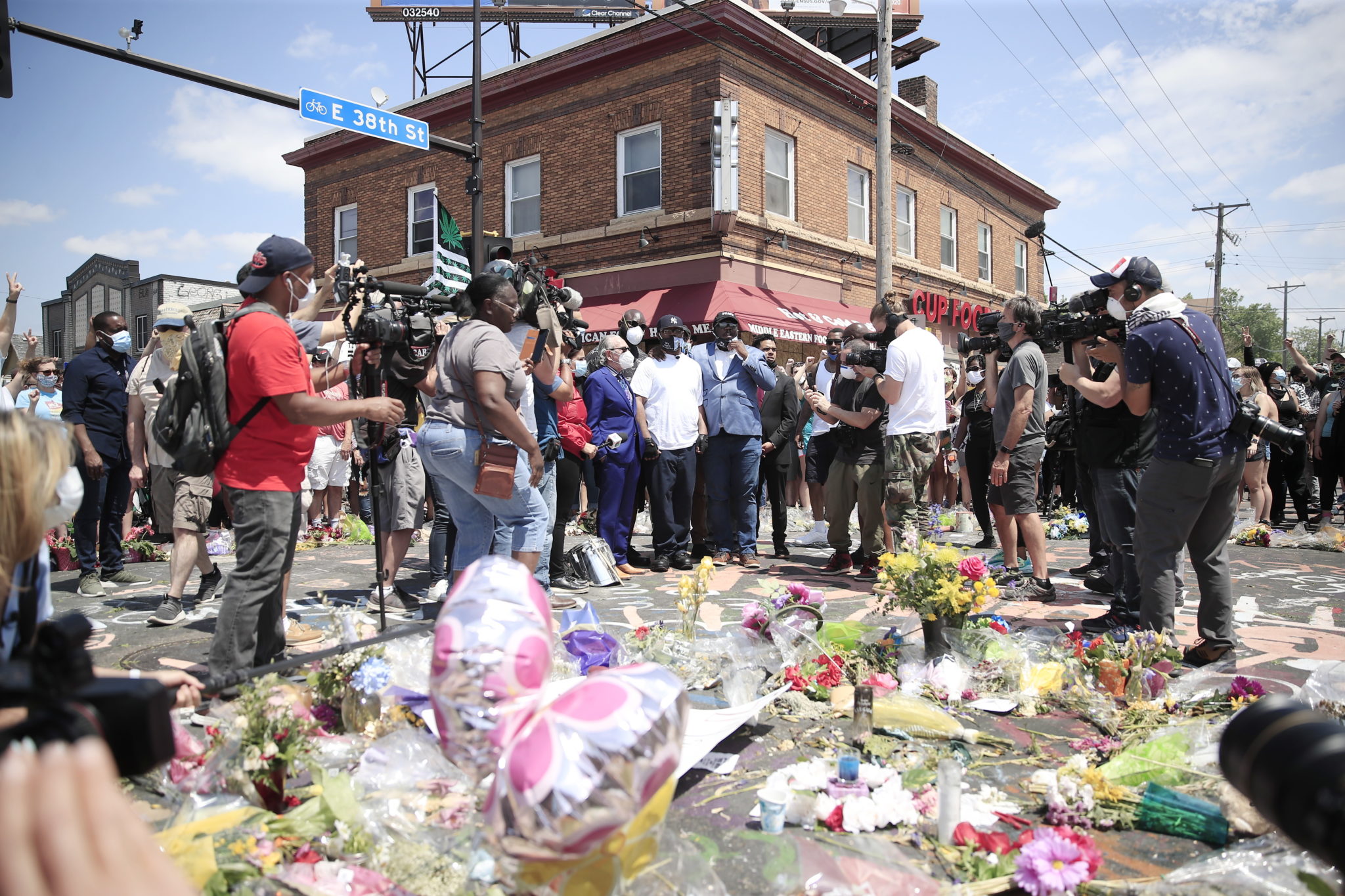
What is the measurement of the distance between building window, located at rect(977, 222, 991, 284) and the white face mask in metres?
24.5

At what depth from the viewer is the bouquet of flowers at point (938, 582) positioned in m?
3.89

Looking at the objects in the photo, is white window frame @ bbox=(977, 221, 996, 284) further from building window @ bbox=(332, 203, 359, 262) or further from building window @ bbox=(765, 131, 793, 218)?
building window @ bbox=(332, 203, 359, 262)

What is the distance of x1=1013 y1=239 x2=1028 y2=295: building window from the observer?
2578 centimetres

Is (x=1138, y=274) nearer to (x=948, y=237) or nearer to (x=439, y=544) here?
(x=439, y=544)

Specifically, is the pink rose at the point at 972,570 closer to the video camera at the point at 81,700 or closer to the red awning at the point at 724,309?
the video camera at the point at 81,700

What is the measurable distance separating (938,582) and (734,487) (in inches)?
139

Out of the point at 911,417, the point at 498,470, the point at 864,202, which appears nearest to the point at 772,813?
the point at 498,470

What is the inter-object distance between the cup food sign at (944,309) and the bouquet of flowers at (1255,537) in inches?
423

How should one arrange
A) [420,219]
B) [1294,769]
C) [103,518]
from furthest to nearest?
[420,219], [103,518], [1294,769]

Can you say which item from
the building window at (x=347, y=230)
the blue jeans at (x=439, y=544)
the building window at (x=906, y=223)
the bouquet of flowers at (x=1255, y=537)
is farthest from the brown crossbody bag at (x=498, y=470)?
the building window at (x=347, y=230)

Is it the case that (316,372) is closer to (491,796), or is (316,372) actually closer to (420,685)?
(420,685)

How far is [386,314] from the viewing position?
4.34m

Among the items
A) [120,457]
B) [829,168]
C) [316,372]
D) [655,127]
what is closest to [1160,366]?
[316,372]

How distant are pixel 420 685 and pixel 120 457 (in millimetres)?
4552
